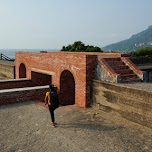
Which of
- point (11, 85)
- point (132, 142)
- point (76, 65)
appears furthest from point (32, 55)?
→ point (132, 142)

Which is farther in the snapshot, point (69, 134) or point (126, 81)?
point (126, 81)

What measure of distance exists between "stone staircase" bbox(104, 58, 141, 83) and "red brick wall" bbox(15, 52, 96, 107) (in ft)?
3.68

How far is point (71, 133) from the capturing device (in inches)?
340

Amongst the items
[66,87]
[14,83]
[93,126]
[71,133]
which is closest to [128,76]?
[93,126]

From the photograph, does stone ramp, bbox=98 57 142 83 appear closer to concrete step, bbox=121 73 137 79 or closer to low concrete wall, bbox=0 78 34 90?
concrete step, bbox=121 73 137 79

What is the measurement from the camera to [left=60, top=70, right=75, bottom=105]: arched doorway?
14357 mm

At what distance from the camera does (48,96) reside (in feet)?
30.7

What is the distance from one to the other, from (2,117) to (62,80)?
4801 millimetres

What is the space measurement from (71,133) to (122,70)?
492 cm

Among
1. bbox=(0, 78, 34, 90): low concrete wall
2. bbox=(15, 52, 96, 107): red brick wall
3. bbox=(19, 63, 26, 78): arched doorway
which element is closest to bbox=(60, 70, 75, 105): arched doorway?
bbox=(15, 52, 96, 107): red brick wall

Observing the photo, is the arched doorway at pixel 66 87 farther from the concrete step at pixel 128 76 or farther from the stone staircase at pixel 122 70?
the concrete step at pixel 128 76

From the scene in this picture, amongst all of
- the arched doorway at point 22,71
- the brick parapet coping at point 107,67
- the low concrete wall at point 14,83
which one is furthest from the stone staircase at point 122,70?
the arched doorway at point 22,71

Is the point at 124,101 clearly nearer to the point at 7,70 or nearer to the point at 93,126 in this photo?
the point at 93,126

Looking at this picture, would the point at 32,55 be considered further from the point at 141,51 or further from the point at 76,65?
the point at 141,51
